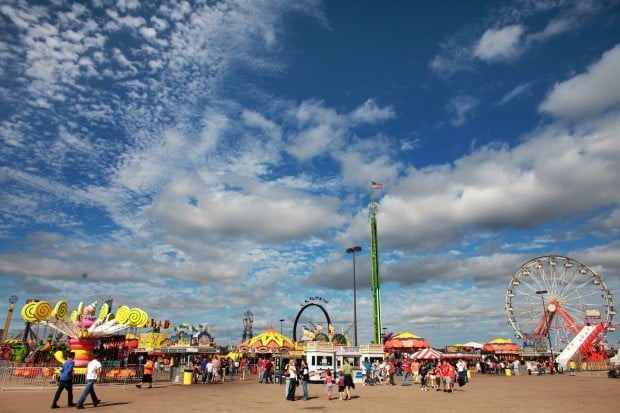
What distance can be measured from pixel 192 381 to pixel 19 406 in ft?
44.3

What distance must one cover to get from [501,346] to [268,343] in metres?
41.3

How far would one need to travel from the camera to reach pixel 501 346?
69.4m

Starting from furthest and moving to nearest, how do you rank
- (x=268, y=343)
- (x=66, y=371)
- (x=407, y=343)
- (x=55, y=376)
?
(x=407, y=343)
(x=268, y=343)
(x=55, y=376)
(x=66, y=371)

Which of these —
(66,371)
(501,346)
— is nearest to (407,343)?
(501,346)

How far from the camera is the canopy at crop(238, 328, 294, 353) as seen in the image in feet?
170

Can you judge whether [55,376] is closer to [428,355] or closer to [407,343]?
[428,355]

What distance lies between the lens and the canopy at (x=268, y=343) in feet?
170

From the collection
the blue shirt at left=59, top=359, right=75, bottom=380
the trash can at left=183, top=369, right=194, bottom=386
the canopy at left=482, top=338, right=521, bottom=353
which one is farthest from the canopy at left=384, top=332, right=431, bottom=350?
the blue shirt at left=59, top=359, right=75, bottom=380

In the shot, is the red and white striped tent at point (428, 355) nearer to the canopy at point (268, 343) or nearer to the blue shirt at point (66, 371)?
the canopy at point (268, 343)

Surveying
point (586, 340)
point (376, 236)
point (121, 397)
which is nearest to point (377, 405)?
point (121, 397)

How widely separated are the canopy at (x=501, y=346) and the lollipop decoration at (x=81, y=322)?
6015cm

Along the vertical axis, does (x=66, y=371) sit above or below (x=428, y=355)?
below

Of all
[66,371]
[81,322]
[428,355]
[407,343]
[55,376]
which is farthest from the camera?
[407,343]

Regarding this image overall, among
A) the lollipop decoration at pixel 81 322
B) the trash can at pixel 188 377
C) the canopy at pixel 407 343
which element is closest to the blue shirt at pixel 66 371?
the lollipop decoration at pixel 81 322
